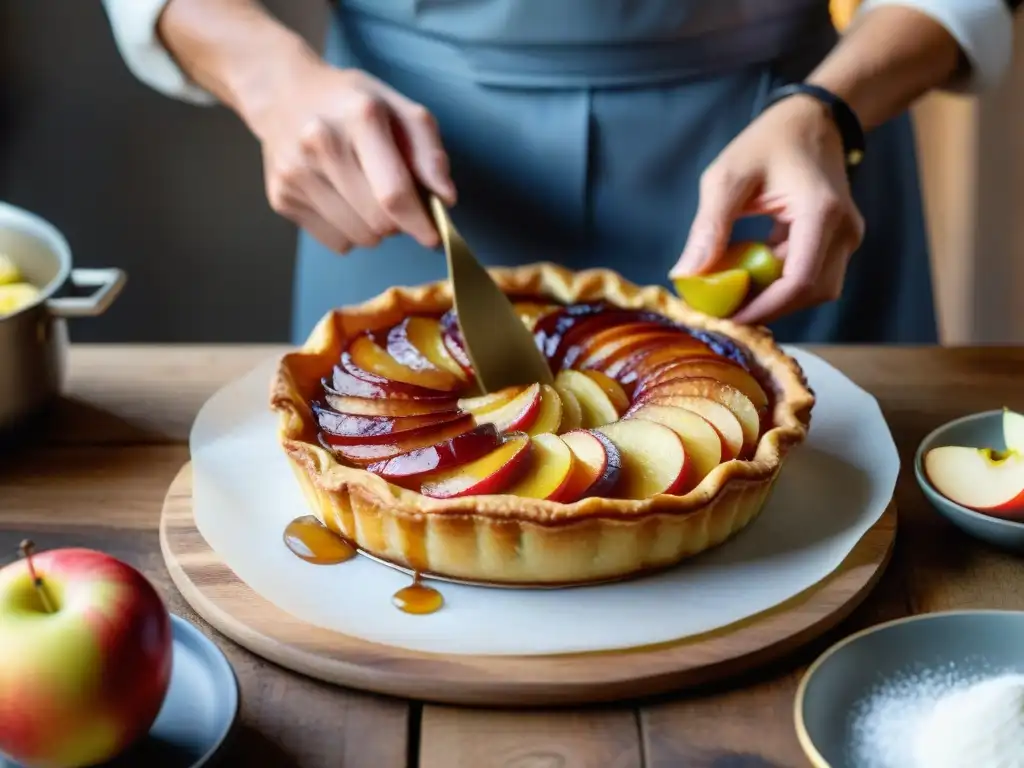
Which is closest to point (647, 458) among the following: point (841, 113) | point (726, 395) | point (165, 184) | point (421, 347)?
point (726, 395)

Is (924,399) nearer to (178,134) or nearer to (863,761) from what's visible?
(863,761)

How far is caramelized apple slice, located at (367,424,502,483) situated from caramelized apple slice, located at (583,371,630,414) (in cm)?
31

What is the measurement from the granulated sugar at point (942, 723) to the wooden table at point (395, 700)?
8cm

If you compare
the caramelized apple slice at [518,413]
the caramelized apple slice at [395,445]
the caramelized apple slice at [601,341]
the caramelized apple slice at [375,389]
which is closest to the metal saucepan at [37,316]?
the caramelized apple slice at [375,389]

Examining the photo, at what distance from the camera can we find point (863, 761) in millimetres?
1132

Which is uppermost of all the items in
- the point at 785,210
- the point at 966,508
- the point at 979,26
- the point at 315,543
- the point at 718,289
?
the point at 979,26

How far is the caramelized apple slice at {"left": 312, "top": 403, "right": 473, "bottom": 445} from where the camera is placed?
1571 millimetres

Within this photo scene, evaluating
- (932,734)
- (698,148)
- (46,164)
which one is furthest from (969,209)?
(932,734)

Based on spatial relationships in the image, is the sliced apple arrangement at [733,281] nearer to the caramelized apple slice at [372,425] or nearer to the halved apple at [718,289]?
the halved apple at [718,289]

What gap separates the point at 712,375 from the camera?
5.65 feet

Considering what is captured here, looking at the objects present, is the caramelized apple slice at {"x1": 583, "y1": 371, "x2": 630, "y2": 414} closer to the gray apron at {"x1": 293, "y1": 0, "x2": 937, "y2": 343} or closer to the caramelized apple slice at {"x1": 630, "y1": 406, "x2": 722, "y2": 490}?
the caramelized apple slice at {"x1": 630, "y1": 406, "x2": 722, "y2": 490}

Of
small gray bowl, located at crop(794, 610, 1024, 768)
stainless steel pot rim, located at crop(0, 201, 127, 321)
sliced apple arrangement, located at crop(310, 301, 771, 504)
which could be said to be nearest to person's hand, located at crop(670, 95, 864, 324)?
sliced apple arrangement, located at crop(310, 301, 771, 504)

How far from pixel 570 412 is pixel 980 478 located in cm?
57

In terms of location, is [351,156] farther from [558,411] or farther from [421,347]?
[558,411]
